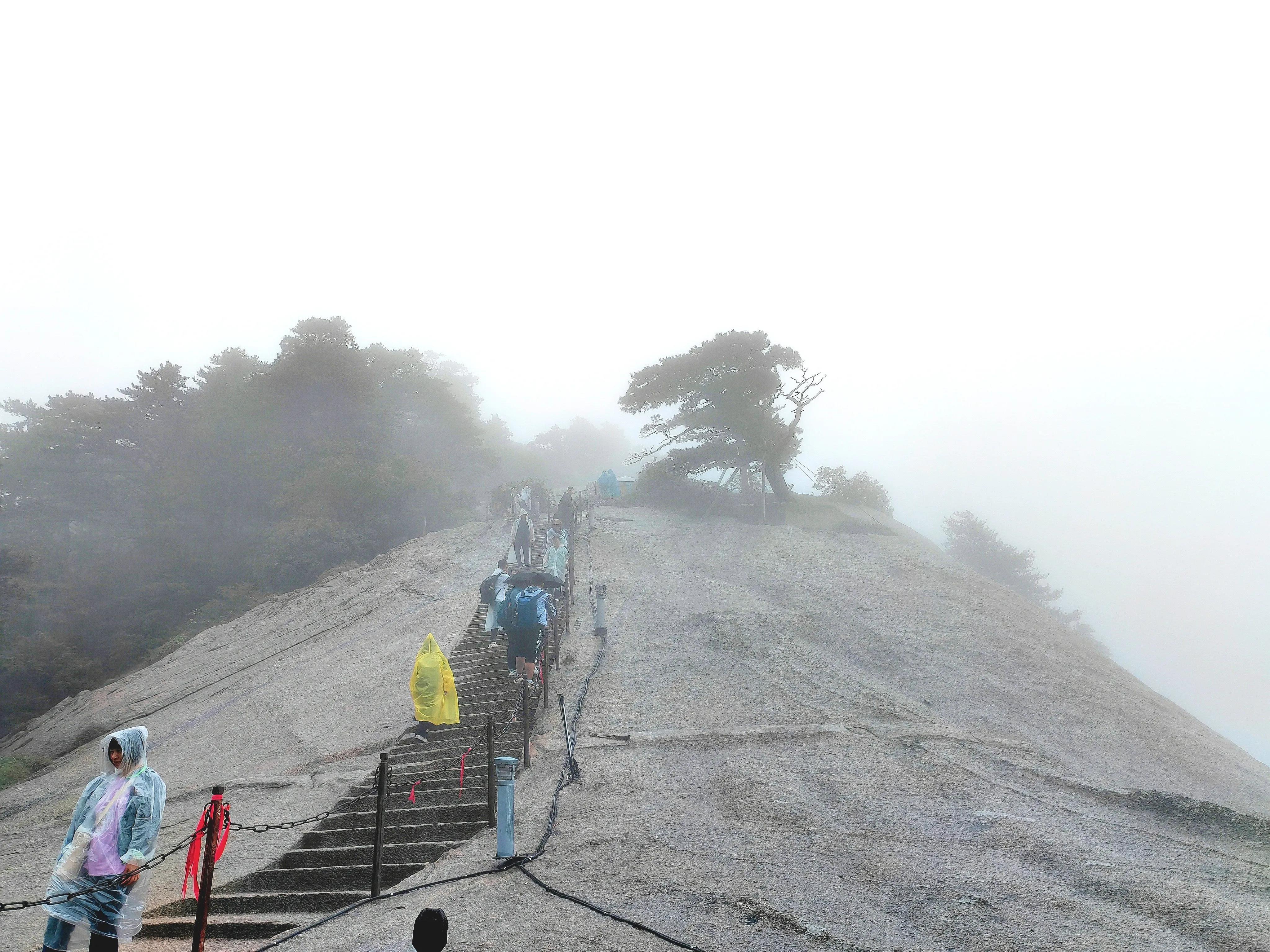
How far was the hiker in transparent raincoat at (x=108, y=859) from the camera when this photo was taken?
13.7ft

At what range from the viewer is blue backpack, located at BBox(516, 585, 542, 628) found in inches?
363

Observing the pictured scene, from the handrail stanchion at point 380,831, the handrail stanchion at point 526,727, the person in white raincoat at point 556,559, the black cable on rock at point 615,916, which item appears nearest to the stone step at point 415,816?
the handrail stanchion at point 526,727

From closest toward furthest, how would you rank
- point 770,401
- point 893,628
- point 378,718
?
point 378,718
point 893,628
point 770,401

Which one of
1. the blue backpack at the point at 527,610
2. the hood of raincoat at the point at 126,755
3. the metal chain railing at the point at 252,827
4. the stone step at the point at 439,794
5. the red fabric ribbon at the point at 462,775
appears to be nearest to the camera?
the metal chain railing at the point at 252,827

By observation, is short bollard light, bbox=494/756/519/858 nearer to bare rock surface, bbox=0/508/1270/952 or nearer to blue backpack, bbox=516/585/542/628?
bare rock surface, bbox=0/508/1270/952

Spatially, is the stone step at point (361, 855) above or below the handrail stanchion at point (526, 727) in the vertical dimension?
below

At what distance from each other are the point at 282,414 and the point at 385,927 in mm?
31714

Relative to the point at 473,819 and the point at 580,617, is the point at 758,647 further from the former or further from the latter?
the point at 473,819

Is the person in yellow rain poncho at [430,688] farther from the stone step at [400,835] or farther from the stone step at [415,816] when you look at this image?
the stone step at [400,835]

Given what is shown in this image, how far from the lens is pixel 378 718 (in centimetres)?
1036

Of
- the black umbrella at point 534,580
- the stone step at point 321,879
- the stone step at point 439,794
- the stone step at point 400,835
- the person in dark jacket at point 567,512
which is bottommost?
the stone step at point 321,879

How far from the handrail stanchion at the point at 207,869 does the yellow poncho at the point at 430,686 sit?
4.21 m

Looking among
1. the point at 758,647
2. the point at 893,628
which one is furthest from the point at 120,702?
the point at 893,628

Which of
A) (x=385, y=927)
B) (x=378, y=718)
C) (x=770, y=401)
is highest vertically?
(x=770, y=401)
